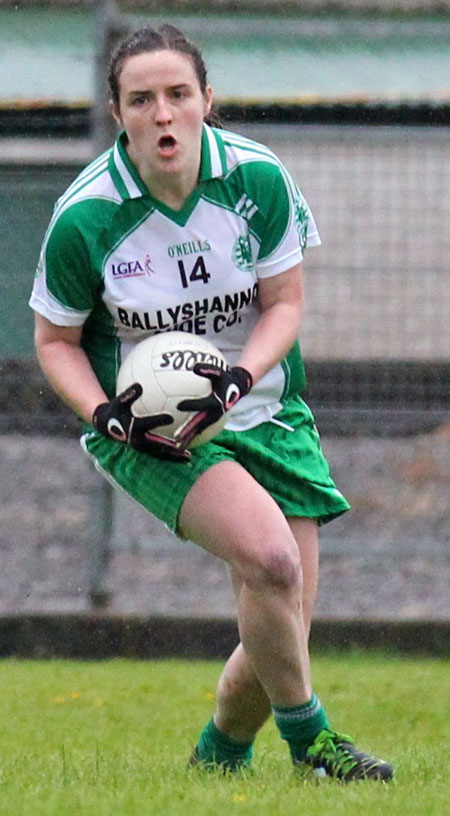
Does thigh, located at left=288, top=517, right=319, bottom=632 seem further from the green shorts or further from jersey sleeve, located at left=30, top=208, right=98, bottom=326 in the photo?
jersey sleeve, located at left=30, top=208, right=98, bottom=326

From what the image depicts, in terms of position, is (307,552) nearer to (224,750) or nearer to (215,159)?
(224,750)

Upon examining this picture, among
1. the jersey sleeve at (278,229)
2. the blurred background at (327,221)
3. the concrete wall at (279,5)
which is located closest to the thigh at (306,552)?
the jersey sleeve at (278,229)

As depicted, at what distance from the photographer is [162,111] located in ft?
14.9

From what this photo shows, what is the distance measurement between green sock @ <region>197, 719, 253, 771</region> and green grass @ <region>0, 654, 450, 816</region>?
0.08 m

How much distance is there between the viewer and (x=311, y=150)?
8688 mm

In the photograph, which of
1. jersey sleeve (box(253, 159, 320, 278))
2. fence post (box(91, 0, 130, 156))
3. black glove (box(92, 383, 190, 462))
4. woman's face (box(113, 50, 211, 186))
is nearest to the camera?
black glove (box(92, 383, 190, 462))

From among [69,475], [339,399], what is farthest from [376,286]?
[69,475]

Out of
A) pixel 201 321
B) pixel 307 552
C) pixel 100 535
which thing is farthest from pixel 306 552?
pixel 100 535

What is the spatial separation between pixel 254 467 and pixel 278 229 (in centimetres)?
69

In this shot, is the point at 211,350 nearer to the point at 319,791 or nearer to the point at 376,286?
the point at 319,791

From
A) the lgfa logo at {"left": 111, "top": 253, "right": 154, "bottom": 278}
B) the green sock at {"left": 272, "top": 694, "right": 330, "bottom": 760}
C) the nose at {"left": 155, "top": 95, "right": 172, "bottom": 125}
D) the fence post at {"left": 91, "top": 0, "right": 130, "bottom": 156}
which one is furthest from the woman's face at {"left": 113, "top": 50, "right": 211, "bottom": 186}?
the fence post at {"left": 91, "top": 0, "right": 130, "bottom": 156}

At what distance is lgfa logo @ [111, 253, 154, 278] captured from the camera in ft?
15.4

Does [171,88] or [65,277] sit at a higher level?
[171,88]

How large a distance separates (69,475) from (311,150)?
231cm
